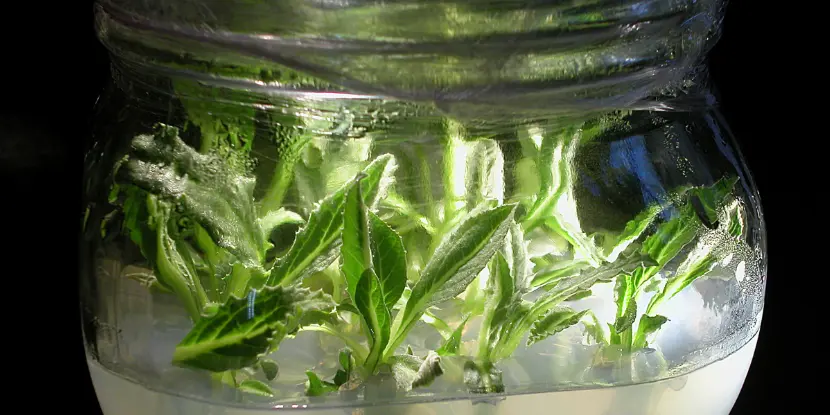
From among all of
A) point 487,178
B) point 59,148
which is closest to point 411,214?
point 487,178

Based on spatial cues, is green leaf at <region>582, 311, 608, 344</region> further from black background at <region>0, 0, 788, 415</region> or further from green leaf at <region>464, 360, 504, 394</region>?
black background at <region>0, 0, 788, 415</region>

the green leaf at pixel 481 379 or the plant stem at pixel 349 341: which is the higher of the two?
the plant stem at pixel 349 341

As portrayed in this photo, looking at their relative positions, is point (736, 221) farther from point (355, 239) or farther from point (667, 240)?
point (355, 239)

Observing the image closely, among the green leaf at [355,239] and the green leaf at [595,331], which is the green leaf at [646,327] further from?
the green leaf at [355,239]

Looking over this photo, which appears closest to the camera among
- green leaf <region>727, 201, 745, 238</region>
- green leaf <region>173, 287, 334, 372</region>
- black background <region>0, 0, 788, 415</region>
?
green leaf <region>173, 287, 334, 372</region>

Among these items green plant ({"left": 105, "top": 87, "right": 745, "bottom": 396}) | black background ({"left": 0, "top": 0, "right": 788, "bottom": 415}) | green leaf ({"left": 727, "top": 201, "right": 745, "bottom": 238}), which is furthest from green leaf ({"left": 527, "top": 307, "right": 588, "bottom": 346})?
black background ({"left": 0, "top": 0, "right": 788, "bottom": 415})

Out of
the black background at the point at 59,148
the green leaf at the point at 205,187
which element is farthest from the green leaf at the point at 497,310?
the black background at the point at 59,148

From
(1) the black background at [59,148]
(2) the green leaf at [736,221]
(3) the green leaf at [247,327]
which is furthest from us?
(1) the black background at [59,148]

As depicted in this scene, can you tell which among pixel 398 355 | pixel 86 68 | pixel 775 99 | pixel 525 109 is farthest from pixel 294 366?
pixel 775 99
